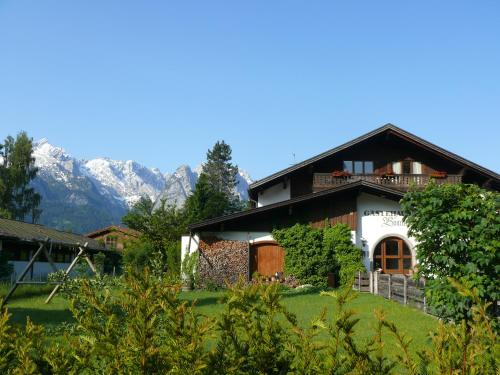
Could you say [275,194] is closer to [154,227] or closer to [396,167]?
[396,167]

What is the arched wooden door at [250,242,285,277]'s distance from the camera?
23641mm

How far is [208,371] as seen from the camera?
2.43 m

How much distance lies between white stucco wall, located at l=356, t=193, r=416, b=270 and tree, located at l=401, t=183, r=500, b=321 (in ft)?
49.1

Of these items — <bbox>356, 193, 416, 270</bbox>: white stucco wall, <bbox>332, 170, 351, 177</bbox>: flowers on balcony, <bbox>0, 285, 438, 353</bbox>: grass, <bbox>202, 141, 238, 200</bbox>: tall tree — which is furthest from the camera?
<bbox>202, 141, 238, 200</bbox>: tall tree

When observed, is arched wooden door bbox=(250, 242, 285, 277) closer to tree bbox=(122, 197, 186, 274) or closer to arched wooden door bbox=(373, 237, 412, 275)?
arched wooden door bbox=(373, 237, 412, 275)

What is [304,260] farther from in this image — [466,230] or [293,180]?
[466,230]

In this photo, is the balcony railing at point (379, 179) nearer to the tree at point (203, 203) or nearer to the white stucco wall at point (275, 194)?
the white stucco wall at point (275, 194)

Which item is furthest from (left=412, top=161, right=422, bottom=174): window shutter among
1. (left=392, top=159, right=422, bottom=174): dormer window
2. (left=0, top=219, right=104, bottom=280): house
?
(left=0, top=219, right=104, bottom=280): house

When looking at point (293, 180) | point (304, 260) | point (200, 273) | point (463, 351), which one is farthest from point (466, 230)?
point (293, 180)

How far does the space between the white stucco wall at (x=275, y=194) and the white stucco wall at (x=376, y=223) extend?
451cm

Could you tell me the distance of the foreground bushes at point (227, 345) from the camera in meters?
2.32

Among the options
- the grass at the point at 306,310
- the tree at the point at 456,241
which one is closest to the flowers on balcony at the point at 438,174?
the grass at the point at 306,310

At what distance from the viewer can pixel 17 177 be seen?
178 ft

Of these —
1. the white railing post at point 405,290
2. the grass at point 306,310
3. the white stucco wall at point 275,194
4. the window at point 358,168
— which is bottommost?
the grass at point 306,310
